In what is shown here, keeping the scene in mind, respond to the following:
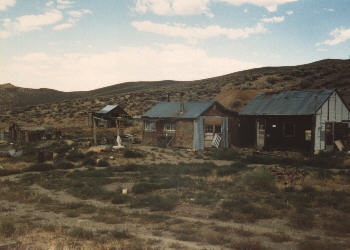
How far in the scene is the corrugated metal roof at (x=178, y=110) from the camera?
88.9 feet

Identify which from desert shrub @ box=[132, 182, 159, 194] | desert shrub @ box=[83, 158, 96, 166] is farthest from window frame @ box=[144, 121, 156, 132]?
desert shrub @ box=[132, 182, 159, 194]

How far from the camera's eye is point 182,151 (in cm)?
2600

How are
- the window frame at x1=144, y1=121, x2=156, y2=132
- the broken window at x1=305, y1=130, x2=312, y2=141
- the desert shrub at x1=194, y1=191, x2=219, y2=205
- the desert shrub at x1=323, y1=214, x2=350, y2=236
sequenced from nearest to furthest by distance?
the desert shrub at x1=323, y1=214, x2=350, y2=236 < the desert shrub at x1=194, y1=191, x2=219, y2=205 < the broken window at x1=305, y1=130, x2=312, y2=141 < the window frame at x1=144, y1=121, x2=156, y2=132

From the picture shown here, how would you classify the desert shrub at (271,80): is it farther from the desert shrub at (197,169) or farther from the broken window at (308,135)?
the desert shrub at (197,169)

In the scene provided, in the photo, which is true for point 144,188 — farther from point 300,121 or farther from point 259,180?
point 300,121

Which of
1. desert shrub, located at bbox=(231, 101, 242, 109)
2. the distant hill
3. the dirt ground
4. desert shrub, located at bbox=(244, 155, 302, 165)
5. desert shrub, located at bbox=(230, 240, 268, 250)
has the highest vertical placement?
the distant hill

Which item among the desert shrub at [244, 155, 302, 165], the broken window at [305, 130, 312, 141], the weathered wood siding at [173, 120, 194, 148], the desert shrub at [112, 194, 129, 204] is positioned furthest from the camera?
the weathered wood siding at [173, 120, 194, 148]

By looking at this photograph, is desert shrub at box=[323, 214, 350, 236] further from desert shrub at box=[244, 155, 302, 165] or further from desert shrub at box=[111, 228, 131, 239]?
desert shrub at box=[244, 155, 302, 165]

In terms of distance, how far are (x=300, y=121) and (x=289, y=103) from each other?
237 centimetres

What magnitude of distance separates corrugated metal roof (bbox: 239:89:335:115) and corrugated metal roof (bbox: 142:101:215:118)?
3.85 meters

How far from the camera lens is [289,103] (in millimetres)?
24781

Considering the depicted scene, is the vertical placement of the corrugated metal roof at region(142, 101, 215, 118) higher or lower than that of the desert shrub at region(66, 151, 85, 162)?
higher

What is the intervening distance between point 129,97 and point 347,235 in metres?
67.5

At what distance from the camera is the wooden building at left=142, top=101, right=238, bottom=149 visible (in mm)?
26875
